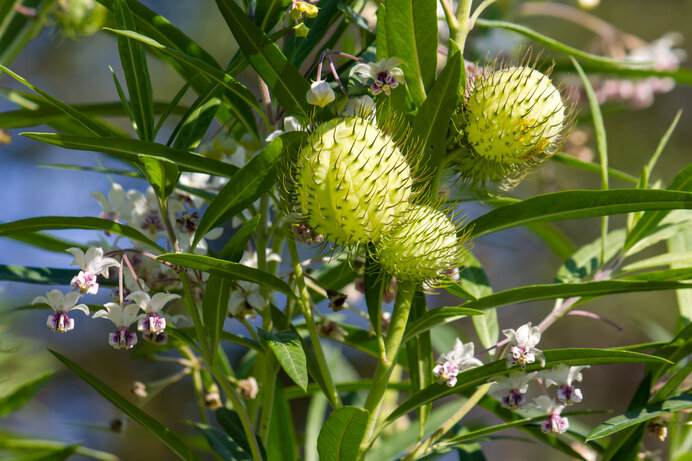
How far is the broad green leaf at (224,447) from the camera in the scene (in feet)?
2.99

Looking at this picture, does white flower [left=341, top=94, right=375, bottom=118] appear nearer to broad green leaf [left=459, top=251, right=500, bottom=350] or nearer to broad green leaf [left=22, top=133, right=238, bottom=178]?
broad green leaf [left=22, top=133, right=238, bottom=178]

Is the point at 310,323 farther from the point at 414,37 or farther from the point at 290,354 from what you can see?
the point at 414,37

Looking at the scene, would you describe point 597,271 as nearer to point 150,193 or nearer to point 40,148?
point 150,193

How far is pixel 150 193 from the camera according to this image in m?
1.02

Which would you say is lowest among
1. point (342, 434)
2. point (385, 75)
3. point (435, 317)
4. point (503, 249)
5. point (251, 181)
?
point (342, 434)

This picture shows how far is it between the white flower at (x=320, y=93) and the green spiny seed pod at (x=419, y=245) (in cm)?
15

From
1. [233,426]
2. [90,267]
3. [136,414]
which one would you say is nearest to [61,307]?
[90,267]

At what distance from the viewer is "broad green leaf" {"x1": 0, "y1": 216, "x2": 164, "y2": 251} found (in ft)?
2.51

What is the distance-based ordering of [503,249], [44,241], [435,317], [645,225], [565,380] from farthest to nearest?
[503,249] < [44,241] < [645,225] < [565,380] < [435,317]

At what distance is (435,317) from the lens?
0.78 metres

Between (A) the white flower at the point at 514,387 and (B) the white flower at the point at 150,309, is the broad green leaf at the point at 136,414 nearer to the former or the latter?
(B) the white flower at the point at 150,309

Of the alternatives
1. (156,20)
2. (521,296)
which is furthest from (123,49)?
(521,296)

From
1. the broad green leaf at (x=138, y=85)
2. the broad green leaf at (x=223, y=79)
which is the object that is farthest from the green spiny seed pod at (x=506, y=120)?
the broad green leaf at (x=138, y=85)

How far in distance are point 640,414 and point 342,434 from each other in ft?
1.37
